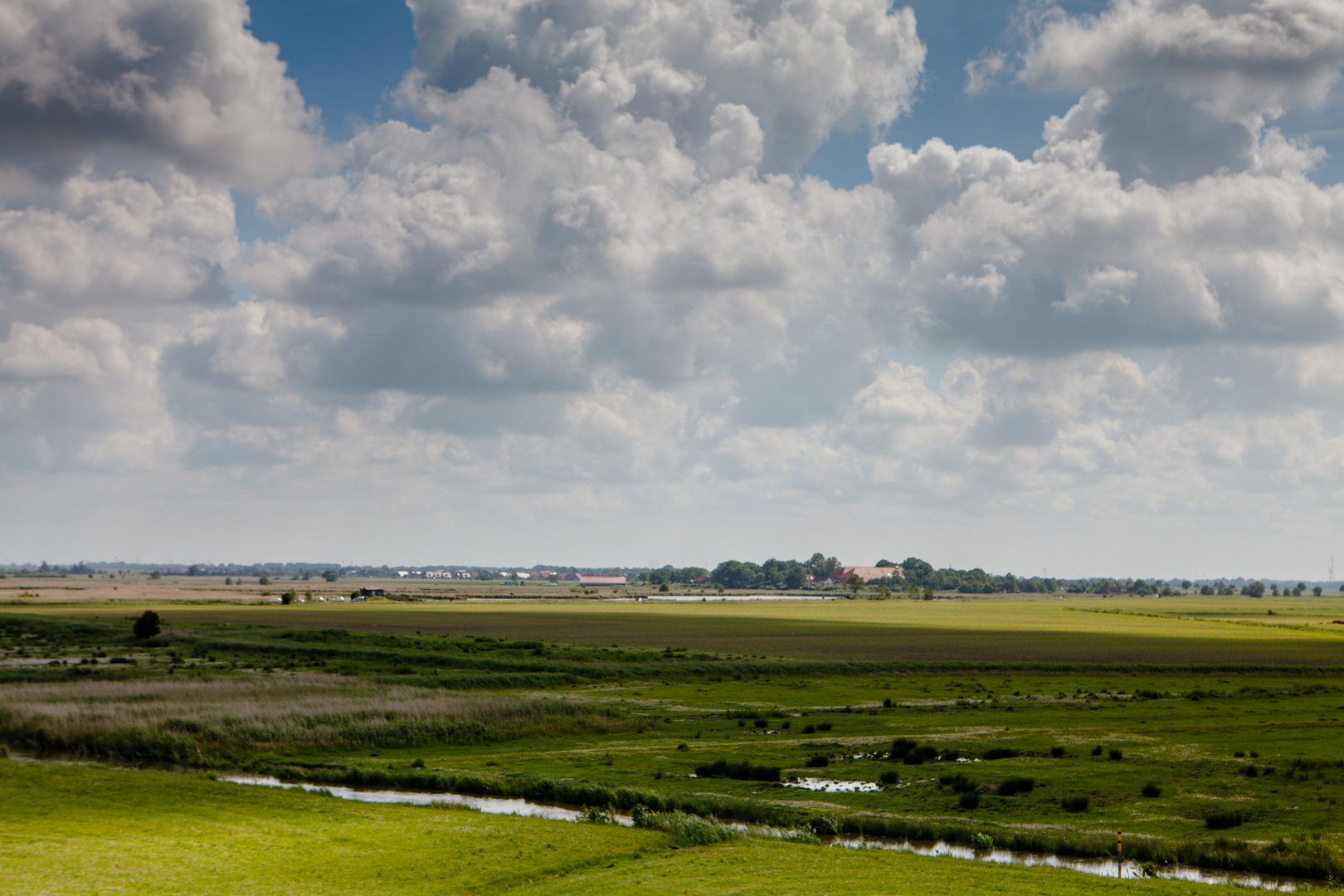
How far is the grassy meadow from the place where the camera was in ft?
85.0

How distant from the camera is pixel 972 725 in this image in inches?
1820

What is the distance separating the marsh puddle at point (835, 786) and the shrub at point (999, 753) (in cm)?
704

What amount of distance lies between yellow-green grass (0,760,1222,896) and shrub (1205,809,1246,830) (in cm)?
804

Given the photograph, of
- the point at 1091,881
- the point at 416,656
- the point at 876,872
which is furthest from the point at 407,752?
the point at 416,656

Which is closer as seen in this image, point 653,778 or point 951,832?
point 951,832

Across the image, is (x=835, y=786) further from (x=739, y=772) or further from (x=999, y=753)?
(x=999, y=753)

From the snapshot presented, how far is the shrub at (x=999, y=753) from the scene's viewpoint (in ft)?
127

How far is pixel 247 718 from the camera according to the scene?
45.4 meters

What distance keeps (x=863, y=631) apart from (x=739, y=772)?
9353 centimetres

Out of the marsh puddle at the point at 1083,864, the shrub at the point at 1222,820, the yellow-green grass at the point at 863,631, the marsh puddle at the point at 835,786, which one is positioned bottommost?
the yellow-green grass at the point at 863,631

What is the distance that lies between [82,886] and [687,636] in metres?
93.3

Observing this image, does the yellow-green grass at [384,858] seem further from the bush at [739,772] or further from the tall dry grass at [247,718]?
the tall dry grass at [247,718]

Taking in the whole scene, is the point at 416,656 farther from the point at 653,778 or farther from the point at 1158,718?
the point at 1158,718

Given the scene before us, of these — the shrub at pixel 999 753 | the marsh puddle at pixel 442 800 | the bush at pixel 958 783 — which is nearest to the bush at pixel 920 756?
the shrub at pixel 999 753
